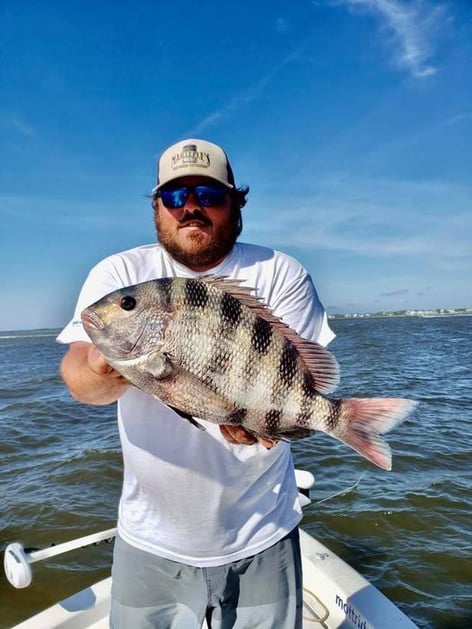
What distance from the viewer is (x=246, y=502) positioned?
260 centimetres

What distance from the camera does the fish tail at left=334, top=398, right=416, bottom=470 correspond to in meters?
2.11

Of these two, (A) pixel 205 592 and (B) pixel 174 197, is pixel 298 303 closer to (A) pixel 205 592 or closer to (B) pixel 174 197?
(B) pixel 174 197

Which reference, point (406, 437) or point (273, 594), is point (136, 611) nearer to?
point (273, 594)

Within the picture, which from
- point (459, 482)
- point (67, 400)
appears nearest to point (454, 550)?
point (459, 482)

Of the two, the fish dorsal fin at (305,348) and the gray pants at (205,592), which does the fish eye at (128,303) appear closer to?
the fish dorsal fin at (305,348)

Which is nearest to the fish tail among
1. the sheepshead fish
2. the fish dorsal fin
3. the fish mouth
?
the sheepshead fish

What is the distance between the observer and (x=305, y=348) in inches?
88.0

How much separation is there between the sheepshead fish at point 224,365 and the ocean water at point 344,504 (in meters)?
0.75

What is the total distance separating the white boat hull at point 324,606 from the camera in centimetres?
367

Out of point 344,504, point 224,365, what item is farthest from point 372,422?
point 344,504

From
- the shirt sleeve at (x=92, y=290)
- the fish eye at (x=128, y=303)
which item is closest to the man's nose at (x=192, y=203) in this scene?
the shirt sleeve at (x=92, y=290)

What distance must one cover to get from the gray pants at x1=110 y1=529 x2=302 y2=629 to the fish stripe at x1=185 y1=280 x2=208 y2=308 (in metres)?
1.45

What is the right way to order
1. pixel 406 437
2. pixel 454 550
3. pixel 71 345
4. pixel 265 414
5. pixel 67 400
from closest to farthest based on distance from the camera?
pixel 265 414, pixel 71 345, pixel 454 550, pixel 406 437, pixel 67 400

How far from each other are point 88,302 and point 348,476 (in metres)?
7.42
